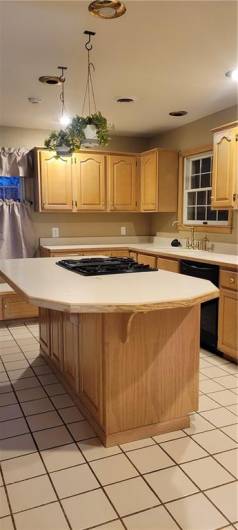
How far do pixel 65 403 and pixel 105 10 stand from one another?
238 cm

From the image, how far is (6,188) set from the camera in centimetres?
473

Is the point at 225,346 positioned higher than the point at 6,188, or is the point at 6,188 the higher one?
the point at 6,188

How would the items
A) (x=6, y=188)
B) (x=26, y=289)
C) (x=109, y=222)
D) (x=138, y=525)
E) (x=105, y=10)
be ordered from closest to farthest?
(x=138, y=525)
(x=26, y=289)
(x=105, y=10)
(x=6, y=188)
(x=109, y=222)

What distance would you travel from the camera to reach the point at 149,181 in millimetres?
5023

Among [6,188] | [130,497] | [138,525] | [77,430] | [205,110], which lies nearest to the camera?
[138,525]

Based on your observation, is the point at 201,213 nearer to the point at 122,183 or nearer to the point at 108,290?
the point at 122,183

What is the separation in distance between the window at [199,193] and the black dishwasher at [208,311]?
0.81 metres

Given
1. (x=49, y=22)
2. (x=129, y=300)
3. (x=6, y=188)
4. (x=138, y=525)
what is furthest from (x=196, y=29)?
(x=6, y=188)

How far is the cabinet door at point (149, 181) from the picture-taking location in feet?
16.0

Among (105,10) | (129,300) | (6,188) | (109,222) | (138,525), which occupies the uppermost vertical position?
(105,10)

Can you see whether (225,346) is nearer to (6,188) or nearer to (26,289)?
(26,289)

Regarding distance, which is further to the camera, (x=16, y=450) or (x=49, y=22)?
(x=49, y=22)

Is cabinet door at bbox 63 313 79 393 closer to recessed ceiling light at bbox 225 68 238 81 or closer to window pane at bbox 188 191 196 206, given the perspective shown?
recessed ceiling light at bbox 225 68 238 81

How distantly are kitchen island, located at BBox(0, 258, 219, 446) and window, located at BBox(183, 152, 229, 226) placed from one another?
221 centimetres
